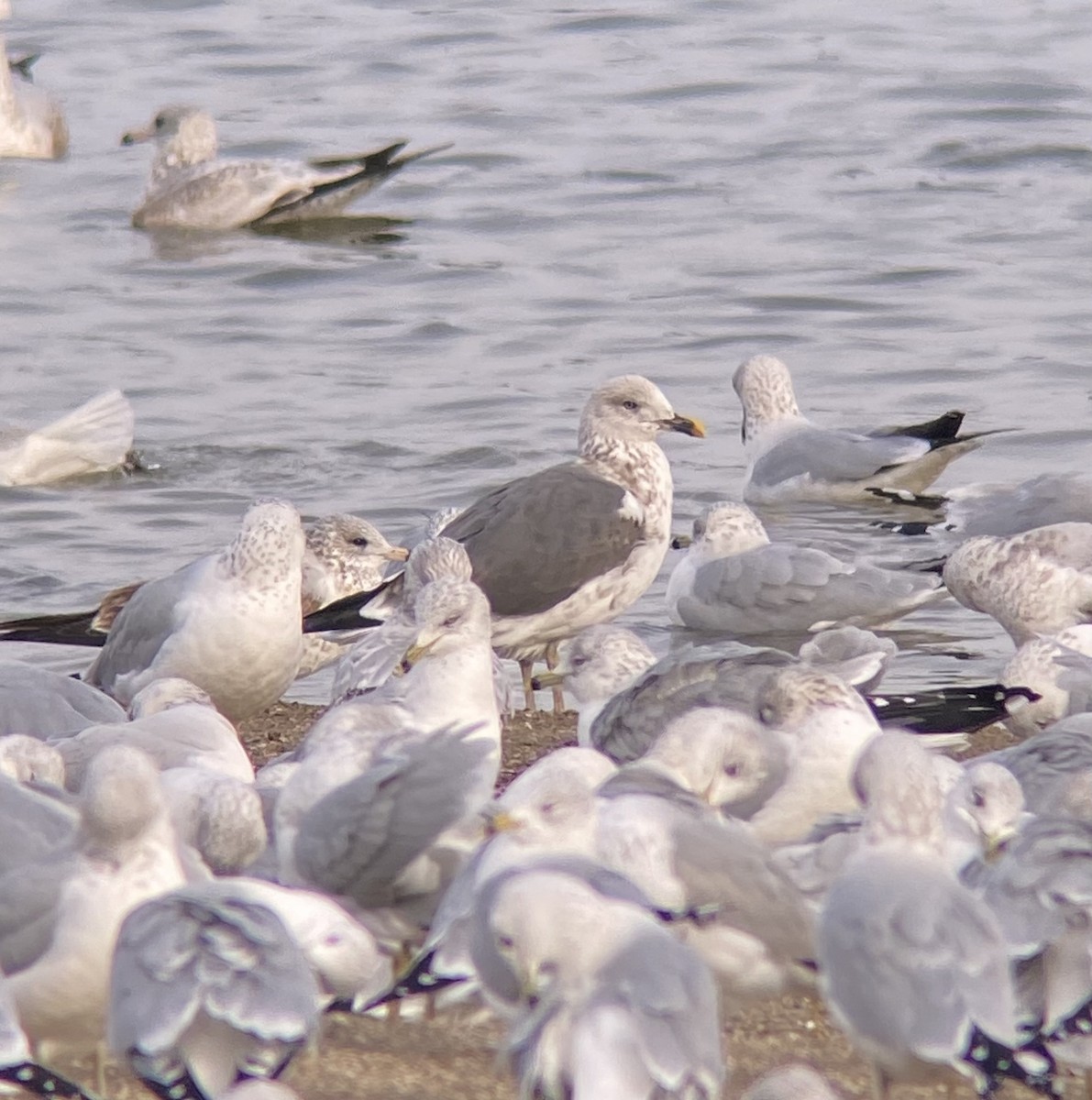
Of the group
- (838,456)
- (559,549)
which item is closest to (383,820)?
(559,549)

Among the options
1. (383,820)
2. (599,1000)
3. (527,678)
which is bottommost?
(527,678)

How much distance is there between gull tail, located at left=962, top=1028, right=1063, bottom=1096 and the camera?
3.97 meters

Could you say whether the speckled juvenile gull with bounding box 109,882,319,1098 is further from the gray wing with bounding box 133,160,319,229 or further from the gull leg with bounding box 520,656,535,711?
the gray wing with bounding box 133,160,319,229

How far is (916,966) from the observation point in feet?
13.1

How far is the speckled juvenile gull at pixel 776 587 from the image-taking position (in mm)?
8969

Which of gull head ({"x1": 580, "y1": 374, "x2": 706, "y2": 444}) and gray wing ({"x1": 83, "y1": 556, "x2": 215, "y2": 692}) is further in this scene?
gull head ({"x1": 580, "y1": 374, "x2": 706, "y2": 444})

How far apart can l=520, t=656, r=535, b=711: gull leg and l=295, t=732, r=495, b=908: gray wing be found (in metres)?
3.26

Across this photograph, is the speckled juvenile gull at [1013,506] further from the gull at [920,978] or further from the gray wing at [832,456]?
the gull at [920,978]

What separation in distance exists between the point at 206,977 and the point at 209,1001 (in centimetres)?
4

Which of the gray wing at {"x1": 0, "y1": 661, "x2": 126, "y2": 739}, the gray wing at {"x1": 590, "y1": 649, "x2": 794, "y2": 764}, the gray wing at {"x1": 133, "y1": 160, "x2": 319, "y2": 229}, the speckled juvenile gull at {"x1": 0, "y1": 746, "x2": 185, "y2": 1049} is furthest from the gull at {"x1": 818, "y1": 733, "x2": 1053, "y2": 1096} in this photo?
the gray wing at {"x1": 133, "y1": 160, "x2": 319, "y2": 229}

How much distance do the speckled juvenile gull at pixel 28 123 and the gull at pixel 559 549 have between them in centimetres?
A: 935

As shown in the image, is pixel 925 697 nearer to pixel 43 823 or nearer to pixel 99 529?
pixel 43 823

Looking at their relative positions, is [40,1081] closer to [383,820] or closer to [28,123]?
[383,820]

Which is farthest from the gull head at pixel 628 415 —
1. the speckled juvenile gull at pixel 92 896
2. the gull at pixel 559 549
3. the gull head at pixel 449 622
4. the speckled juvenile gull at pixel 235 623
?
the speckled juvenile gull at pixel 92 896
